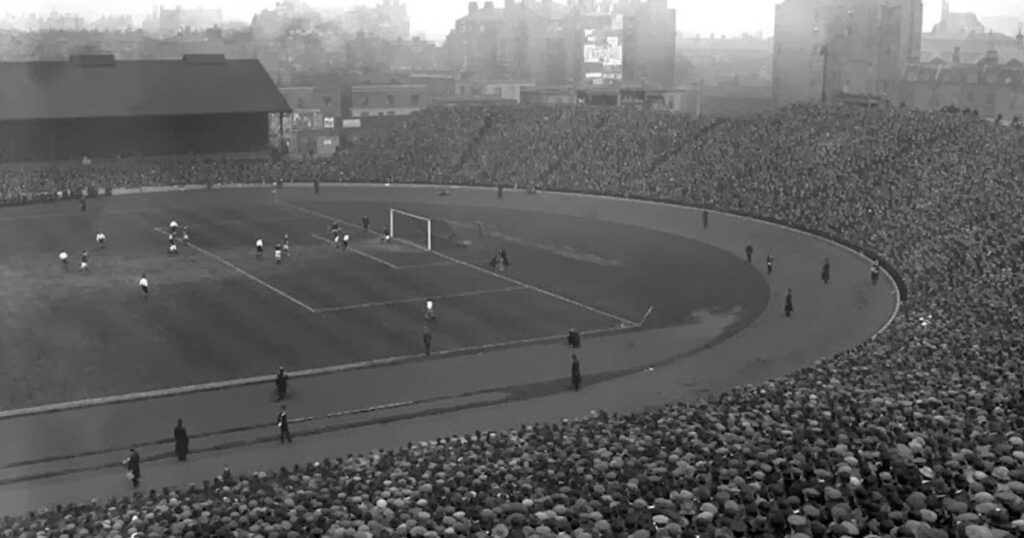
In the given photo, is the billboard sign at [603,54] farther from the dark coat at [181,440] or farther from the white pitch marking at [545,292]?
the dark coat at [181,440]

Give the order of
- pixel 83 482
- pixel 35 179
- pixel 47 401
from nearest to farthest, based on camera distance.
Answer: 1. pixel 83 482
2. pixel 47 401
3. pixel 35 179

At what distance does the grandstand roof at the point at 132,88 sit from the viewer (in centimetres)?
Result: 6750

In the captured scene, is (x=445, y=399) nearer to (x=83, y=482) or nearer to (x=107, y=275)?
(x=83, y=482)

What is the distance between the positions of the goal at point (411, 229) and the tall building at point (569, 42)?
4830cm

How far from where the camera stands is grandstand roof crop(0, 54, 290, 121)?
67500 mm

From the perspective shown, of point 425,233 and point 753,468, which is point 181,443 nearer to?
point 753,468

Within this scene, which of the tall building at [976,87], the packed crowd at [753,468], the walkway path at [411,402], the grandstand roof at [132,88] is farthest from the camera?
the tall building at [976,87]

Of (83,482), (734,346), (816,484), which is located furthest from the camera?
(734,346)

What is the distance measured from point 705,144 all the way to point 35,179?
1587 inches

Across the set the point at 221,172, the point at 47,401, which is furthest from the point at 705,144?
the point at 47,401

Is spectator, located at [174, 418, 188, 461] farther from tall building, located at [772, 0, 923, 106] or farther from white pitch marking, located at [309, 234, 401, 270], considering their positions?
tall building, located at [772, 0, 923, 106]

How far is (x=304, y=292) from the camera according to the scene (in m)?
37.5

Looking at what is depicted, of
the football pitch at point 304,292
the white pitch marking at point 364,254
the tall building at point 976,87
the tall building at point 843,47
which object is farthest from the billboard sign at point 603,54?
the white pitch marking at point 364,254

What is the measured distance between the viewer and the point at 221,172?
69.1 meters
